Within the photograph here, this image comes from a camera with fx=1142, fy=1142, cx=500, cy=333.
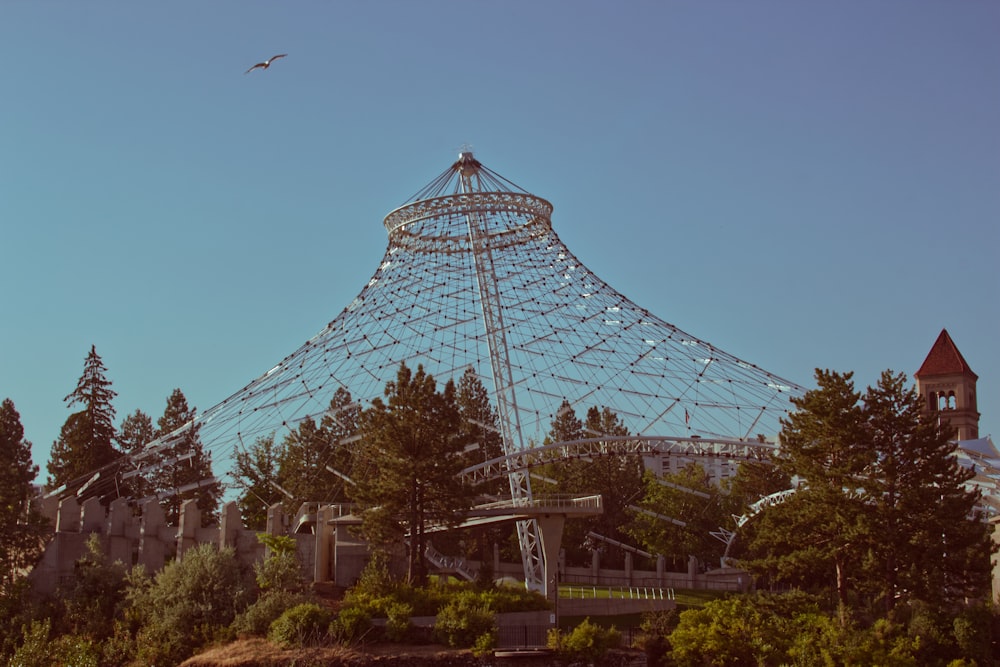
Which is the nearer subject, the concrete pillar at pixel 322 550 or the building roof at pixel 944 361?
the concrete pillar at pixel 322 550

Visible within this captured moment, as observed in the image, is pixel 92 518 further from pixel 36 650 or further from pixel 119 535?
pixel 36 650

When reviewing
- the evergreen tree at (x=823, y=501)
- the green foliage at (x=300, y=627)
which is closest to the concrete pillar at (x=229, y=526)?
the green foliage at (x=300, y=627)

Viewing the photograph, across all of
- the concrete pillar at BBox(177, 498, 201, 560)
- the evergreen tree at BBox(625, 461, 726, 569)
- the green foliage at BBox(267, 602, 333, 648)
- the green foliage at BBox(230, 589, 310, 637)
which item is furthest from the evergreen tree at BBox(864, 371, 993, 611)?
the evergreen tree at BBox(625, 461, 726, 569)

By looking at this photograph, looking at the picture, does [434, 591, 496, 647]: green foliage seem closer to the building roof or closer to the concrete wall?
the concrete wall

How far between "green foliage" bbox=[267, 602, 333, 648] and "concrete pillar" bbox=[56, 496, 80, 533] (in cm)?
1551

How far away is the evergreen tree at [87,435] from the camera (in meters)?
71.8

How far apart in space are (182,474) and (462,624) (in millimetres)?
39253

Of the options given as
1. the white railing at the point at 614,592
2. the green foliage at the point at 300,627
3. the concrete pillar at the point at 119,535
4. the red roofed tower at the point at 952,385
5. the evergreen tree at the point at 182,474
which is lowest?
the green foliage at the point at 300,627

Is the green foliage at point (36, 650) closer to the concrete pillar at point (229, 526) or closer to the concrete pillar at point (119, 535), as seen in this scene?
the concrete pillar at point (119, 535)

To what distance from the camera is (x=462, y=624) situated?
40.8m

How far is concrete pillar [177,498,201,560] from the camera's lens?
48.0 metres

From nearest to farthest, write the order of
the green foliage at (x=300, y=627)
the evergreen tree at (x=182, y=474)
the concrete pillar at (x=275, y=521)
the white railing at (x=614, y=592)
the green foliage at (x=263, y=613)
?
the green foliage at (x=300, y=627)
the green foliage at (x=263, y=613)
the concrete pillar at (x=275, y=521)
the white railing at (x=614, y=592)
the evergreen tree at (x=182, y=474)

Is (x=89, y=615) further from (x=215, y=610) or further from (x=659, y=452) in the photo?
(x=659, y=452)

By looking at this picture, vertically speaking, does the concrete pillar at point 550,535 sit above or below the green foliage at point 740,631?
above
